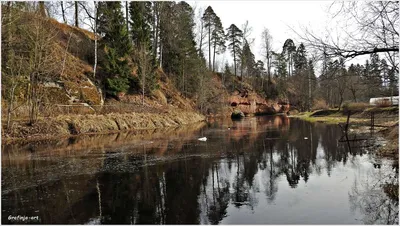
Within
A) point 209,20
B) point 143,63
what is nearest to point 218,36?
point 209,20

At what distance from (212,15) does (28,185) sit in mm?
57162

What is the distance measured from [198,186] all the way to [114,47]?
28.8 metres

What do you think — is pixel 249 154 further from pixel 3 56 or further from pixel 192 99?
pixel 192 99

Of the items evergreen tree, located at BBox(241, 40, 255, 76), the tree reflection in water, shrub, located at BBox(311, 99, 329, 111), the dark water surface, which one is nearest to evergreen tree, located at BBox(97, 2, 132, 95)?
the dark water surface

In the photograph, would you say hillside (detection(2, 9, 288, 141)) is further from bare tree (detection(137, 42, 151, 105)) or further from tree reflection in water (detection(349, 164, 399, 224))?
tree reflection in water (detection(349, 164, 399, 224))

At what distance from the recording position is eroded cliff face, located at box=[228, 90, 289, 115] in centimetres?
5931

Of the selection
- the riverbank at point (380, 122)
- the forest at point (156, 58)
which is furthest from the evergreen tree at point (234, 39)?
the riverbank at point (380, 122)

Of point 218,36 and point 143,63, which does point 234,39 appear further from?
point 143,63

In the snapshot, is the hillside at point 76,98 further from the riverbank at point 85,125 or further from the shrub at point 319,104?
the shrub at point 319,104

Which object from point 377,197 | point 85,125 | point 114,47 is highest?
point 114,47

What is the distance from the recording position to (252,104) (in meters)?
61.7

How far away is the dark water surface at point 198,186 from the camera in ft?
22.1

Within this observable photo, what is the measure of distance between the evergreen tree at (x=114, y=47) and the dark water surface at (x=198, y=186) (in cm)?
1758

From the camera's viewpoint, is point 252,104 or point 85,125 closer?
point 85,125
